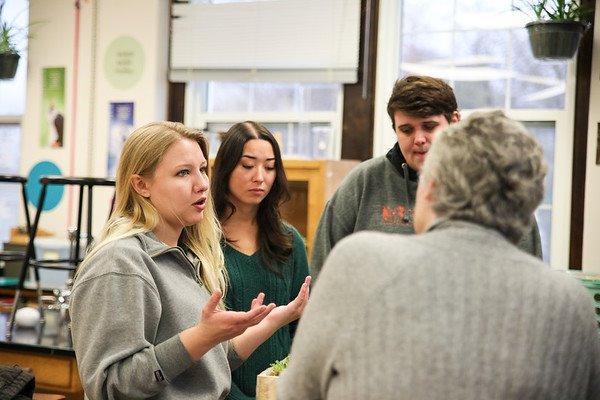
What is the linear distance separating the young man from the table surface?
1162 mm

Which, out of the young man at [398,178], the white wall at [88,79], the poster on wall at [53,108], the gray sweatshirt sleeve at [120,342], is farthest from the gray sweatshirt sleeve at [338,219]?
the poster on wall at [53,108]

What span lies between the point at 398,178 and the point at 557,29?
5.81 ft

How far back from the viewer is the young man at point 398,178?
2.38m

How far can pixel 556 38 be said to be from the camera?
394cm

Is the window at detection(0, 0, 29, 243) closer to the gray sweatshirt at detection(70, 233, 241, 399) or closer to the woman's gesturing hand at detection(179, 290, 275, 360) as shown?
the gray sweatshirt at detection(70, 233, 241, 399)

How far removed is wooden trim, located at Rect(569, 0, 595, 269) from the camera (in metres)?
4.14

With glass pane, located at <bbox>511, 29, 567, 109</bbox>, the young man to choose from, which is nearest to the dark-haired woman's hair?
the young man

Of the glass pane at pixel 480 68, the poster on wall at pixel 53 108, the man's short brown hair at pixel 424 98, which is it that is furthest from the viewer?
the poster on wall at pixel 53 108

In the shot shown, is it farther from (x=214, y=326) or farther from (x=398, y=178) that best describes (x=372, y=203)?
(x=214, y=326)

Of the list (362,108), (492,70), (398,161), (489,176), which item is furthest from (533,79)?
(489,176)

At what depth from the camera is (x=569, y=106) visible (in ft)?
13.9

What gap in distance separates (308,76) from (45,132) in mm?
1831

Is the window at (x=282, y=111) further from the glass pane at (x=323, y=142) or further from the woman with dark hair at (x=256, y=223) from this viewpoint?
the woman with dark hair at (x=256, y=223)

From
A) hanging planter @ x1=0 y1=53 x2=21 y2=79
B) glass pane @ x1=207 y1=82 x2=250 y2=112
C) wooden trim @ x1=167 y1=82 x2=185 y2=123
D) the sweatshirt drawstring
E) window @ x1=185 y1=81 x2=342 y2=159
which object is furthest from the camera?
hanging planter @ x1=0 y1=53 x2=21 y2=79
